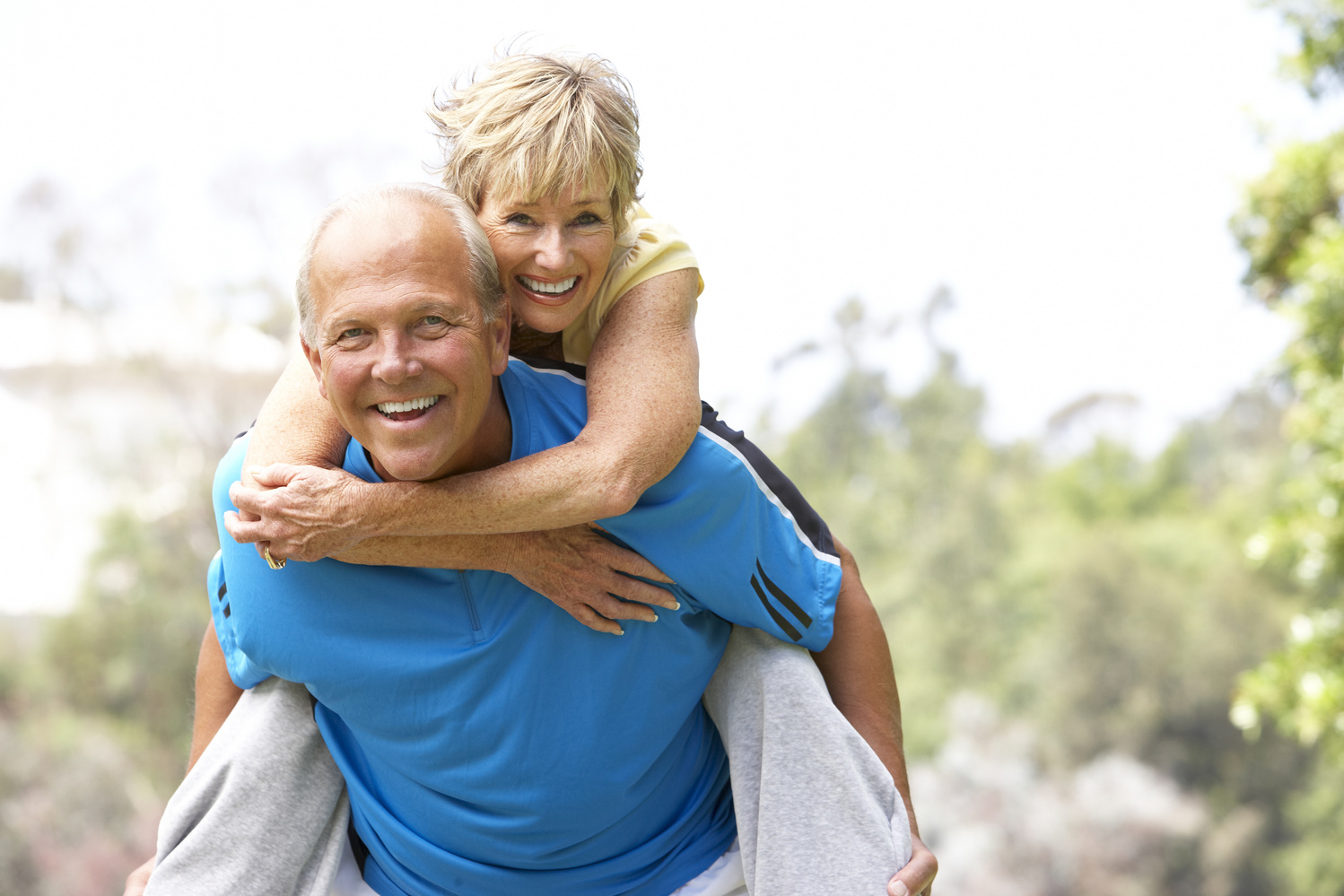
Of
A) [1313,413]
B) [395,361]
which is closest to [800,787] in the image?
[395,361]

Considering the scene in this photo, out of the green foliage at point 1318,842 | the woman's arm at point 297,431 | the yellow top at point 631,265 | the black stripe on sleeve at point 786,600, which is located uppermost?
the green foliage at point 1318,842

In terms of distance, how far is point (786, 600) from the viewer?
156 cm

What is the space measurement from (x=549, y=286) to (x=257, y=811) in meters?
0.85

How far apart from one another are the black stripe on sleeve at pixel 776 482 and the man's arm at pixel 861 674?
7 cm

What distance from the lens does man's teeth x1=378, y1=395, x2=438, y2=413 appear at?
54.5 inches

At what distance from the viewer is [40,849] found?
1143cm

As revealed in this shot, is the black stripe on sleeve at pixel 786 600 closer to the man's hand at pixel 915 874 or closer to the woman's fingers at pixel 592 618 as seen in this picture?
the woman's fingers at pixel 592 618

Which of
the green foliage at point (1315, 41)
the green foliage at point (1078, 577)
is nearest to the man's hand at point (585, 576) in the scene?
the green foliage at point (1315, 41)

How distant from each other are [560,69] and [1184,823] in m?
13.6

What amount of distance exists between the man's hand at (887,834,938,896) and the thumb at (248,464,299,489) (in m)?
0.94

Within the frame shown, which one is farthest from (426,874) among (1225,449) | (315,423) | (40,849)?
(1225,449)

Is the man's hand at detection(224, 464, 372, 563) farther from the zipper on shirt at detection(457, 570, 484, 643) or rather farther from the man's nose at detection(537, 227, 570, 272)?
the man's nose at detection(537, 227, 570, 272)

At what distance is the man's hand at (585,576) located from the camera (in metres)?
1.49

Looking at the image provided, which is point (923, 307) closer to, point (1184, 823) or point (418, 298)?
point (1184, 823)
